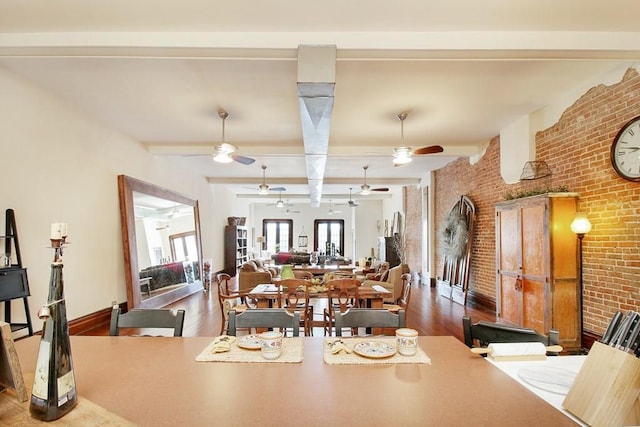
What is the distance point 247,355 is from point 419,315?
16.2ft

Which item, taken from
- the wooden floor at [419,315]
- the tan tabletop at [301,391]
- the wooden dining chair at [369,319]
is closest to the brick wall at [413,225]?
the wooden floor at [419,315]

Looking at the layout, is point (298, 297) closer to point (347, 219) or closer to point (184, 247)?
point (184, 247)

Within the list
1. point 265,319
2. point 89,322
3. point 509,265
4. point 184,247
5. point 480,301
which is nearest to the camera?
point 265,319

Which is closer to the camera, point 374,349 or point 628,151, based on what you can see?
point 374,349

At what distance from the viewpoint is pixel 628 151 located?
334 centimetres

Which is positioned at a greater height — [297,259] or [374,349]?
[374,349]

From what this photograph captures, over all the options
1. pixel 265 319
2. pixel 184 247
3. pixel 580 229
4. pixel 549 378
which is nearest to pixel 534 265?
pixel 580 229

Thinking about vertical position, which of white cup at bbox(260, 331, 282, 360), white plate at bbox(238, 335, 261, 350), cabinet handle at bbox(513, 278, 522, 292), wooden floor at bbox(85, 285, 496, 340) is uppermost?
white cup at bbox(260, 331, 282, 360)

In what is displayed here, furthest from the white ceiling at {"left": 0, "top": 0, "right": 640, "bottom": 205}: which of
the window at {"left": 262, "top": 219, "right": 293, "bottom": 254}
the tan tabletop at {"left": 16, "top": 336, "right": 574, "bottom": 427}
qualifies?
the window at {"left": 262, "top": 219, "right": 293, "bottom": 254}

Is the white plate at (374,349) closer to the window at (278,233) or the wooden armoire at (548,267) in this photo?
the wooden armoire at (548,267)

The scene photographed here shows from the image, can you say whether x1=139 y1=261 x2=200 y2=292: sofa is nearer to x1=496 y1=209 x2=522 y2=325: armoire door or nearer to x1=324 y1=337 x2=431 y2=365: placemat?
x1=324 y1=337 x2=431 y2=365: placemat

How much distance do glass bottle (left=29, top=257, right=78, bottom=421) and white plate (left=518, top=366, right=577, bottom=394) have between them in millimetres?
1558

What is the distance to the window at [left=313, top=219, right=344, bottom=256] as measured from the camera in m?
16.8

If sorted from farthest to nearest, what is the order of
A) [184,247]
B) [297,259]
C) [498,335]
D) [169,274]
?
1. [297,259]
2. [184,247]
3. [169,274]
4. [498,335]
